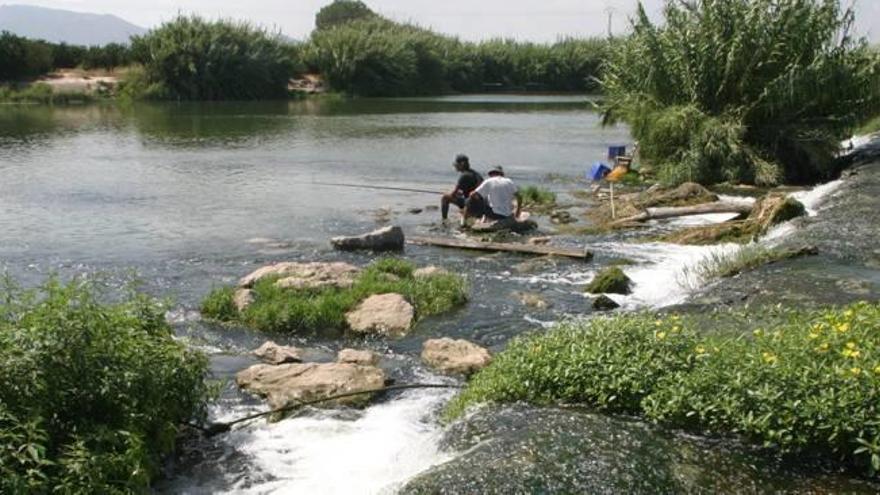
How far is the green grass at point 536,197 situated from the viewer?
84.1 feet

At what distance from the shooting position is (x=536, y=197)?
85.5 feet

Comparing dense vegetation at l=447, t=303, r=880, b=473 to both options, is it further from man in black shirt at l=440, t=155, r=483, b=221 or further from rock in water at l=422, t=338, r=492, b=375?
man in black shirt at l=440, t=155, r=483, b=221

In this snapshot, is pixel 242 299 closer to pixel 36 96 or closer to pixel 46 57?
pixel 36 96

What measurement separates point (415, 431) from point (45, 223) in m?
16.6

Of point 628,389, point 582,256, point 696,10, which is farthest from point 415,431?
point 696,10

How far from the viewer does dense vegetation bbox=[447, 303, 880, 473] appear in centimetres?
741

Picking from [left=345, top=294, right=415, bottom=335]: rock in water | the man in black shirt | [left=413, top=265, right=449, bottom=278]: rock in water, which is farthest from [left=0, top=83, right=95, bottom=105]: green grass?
[left=345, top=294, right=415, bottom=335]: rock in water

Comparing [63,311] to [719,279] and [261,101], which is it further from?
[261,101]

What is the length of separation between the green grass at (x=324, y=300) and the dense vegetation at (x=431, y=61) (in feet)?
230

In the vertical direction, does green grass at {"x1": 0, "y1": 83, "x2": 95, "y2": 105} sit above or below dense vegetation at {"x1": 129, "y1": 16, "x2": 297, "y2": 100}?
below

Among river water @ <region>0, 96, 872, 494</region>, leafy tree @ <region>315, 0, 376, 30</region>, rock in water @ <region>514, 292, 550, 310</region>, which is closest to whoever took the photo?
river water @ <region>0, 96, 872, 494</region>

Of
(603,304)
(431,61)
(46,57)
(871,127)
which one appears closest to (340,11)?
(431,61)

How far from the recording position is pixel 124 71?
7538 cm

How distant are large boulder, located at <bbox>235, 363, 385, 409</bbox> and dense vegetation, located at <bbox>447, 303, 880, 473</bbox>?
4.60 ft
